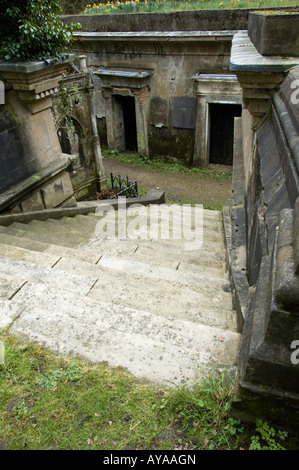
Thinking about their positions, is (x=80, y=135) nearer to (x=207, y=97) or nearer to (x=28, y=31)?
(x=207, y=97)

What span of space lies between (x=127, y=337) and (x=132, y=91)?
38.1 feet

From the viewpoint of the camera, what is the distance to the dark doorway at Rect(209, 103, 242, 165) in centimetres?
1168

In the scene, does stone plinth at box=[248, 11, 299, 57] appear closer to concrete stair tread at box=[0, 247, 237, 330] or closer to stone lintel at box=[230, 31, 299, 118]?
stone lintel at box=[230, 31, 299, 118]

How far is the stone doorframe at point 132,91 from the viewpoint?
12.0m

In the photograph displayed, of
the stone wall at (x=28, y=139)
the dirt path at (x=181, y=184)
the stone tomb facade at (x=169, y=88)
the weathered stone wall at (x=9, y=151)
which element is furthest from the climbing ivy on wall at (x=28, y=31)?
the dirt path at (x=181, y=184)

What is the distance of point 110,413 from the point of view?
184 cm

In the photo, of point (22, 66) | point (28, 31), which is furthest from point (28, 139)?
point (28, 31)

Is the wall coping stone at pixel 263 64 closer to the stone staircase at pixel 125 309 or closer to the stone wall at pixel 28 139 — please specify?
the stone staircase at pixel 125 309

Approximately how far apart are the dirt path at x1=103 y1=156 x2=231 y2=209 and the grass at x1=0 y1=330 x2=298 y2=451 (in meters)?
8.82

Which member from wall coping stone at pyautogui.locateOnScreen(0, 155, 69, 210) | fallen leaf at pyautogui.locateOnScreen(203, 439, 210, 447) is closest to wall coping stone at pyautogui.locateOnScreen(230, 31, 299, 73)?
fallen leaf at pyautogui.locateOnScreen(203, 439, 210, 447)

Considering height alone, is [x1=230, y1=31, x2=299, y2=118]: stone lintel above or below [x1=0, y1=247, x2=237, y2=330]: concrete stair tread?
above

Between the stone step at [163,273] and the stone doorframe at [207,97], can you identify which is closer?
the stone step at [163,273]

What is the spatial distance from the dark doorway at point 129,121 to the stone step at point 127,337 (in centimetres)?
1237
